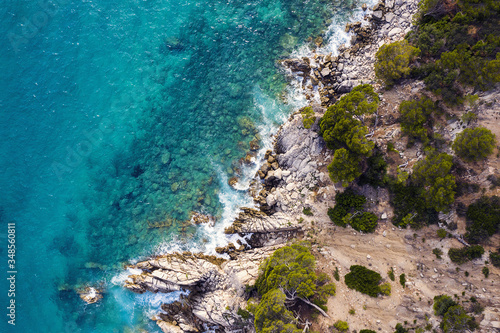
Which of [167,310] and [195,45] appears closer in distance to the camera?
[167,310]

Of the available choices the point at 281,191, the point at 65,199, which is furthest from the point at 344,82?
the point at 65,199

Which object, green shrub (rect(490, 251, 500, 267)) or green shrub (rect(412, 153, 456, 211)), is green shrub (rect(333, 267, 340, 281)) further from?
green shrub (rect(490, 251, 500, 267))

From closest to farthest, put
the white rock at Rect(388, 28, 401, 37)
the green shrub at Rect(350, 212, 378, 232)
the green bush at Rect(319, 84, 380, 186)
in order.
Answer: the green bush at Rect(319, 84, 380, 186) → the green shrub at Rect(350, 212, 378, 232) → the white rock at Rect(388, 28, 401, 37)

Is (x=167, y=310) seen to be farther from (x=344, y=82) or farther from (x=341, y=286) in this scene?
(x=344, y=82)

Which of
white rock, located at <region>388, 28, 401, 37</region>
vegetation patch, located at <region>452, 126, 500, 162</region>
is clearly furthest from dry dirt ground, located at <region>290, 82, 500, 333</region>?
white rock, located at <region>388, 28, 401, 37</region>

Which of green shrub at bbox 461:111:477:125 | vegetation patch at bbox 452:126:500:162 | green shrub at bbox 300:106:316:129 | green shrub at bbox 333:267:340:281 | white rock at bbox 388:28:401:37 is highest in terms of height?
white rock at bbox 388:28:401:37

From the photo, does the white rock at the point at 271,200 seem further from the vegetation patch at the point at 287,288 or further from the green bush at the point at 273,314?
the green bush at the point at 273,314

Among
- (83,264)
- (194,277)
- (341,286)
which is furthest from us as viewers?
(83,264)
